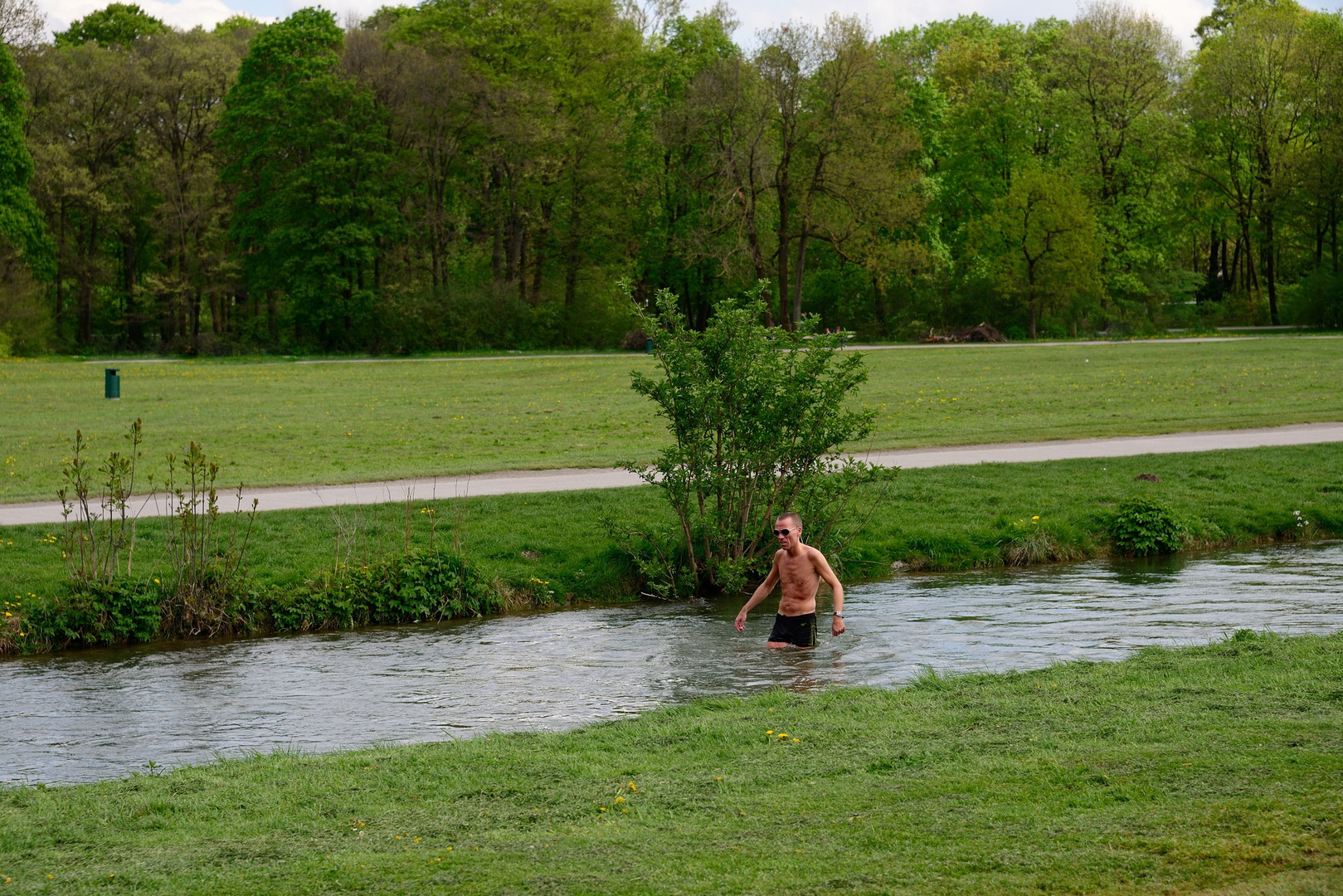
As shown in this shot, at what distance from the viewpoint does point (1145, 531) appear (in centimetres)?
1680

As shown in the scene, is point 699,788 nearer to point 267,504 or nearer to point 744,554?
point 744,554

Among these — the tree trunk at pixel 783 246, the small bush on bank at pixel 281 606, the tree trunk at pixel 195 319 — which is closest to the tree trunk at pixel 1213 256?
the tree trunk at pixel 783 246

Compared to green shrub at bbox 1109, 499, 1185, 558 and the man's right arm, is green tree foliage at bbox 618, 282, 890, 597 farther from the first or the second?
green shrub at bbox 1109, 499, 1185, 558

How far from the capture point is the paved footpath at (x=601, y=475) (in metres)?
17.2

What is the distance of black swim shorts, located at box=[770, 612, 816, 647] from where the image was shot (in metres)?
11.9

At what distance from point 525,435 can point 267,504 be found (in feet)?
29.7

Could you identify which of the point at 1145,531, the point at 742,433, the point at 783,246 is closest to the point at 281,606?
the point at 742,433

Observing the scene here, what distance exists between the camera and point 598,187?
210ft

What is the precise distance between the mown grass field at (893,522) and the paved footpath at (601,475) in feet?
2.11

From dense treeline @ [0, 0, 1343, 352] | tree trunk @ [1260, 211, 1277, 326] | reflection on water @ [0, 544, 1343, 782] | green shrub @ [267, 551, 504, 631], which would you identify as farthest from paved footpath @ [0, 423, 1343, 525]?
tree trunk @ [1260, 211, 1277, 326]

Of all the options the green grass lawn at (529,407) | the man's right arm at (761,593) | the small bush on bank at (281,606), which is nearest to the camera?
the man's right arm at (761,593)

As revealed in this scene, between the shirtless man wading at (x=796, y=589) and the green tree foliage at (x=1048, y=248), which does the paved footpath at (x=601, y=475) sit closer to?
the shirtless man wading at (x=796, y=589)

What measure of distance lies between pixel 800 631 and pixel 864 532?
5016mm

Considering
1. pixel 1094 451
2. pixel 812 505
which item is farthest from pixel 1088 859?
pixel 1094 451
